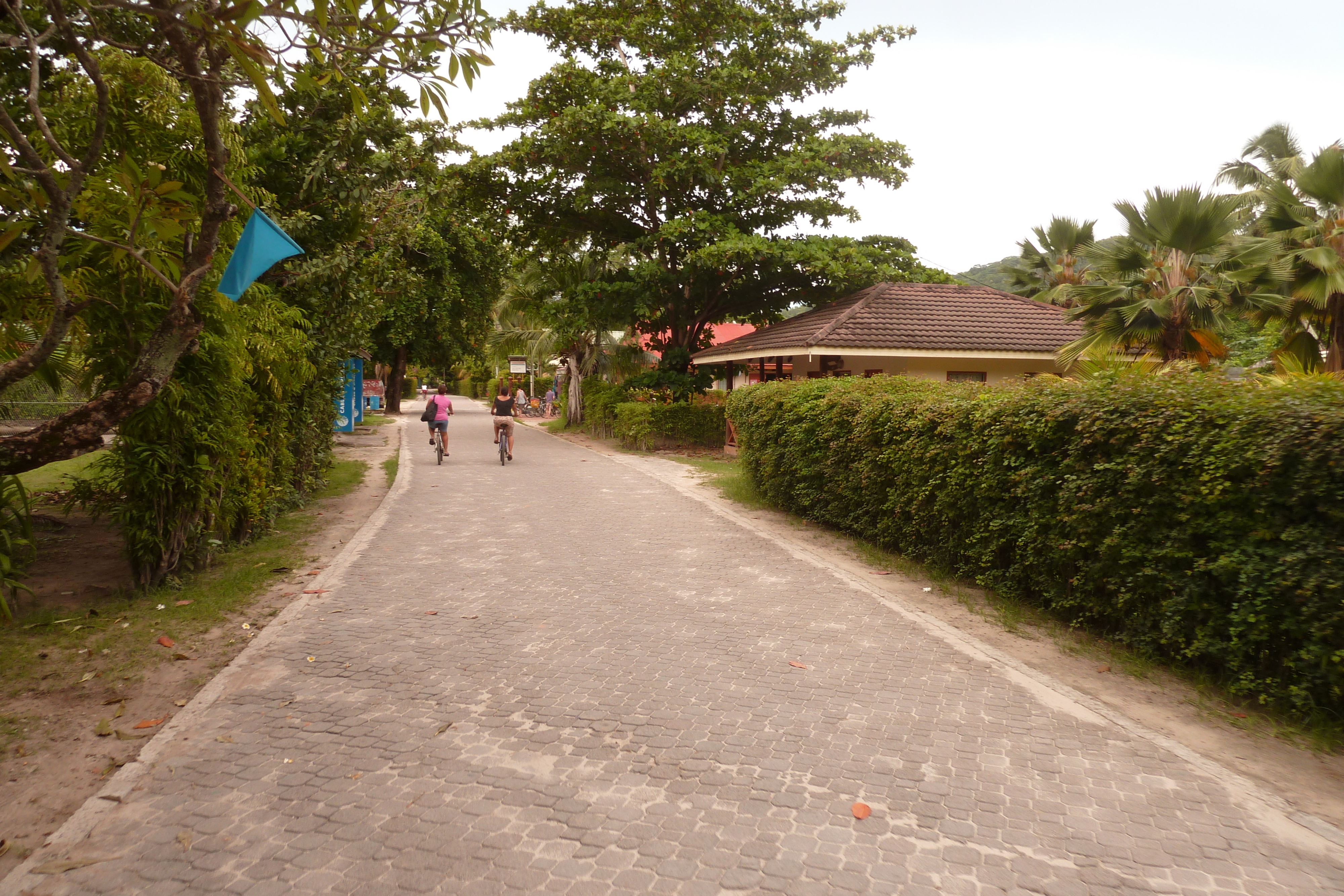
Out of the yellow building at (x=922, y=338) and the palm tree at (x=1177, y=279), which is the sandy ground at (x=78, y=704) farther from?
the palm tree at (x=1177, y=279)

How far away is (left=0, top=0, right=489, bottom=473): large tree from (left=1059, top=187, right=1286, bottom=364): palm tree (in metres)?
14.3

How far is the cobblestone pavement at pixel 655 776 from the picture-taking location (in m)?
3.38

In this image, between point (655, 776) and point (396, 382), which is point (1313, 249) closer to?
point (655, 776)

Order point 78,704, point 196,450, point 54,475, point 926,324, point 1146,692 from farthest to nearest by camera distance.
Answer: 1. point 926,324
2. point 54,475
3. point 196,450
4. point 1146,692
5. point 78,704

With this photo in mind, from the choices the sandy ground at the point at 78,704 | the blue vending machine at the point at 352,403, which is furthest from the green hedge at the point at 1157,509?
the blue vending machine at the point at 352,403

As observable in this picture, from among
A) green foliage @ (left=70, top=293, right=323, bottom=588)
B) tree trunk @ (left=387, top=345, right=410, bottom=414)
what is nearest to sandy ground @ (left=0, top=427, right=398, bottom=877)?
green foliage @ (left=70, top=293, right=323, bottom=588)

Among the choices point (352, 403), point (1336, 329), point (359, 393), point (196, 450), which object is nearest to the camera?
point (196, 450)

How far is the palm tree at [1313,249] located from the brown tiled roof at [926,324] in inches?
174

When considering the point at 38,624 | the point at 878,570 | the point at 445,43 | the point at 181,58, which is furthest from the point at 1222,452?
the point at 38,624

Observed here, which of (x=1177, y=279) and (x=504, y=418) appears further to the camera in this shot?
(x=504, y=418)

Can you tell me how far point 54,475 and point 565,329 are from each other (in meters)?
14.3

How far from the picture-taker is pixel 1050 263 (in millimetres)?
33969

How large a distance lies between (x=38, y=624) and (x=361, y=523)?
17.2 feet

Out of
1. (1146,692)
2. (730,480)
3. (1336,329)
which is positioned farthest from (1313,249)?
(1146,692)
